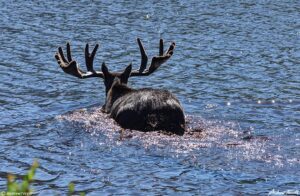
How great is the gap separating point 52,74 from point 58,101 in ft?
13.4

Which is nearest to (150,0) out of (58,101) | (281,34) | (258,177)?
(281,34)

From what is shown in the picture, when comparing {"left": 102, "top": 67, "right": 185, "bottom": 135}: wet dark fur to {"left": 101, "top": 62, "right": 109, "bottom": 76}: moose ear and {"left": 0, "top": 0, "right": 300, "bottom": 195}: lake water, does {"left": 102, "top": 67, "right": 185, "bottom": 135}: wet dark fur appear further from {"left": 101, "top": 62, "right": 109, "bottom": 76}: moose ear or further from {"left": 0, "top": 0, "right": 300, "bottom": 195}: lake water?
{"left": 101, "top": 62, "right": 109, "bottom": 76}: moose ear

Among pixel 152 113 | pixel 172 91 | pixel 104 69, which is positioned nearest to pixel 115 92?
pixel 104 69

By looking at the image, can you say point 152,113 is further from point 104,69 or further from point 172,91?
point 172,91

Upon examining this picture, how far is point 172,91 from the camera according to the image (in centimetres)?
2023

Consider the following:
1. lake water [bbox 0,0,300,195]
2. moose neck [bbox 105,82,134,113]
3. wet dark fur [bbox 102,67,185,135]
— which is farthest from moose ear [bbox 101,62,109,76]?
wet dark fur [bbox 102,67,185,135]

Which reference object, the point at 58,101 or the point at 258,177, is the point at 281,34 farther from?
the point at 258,177

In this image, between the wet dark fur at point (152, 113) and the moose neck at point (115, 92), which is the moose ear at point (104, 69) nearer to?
the moose neck at point (115, 92)

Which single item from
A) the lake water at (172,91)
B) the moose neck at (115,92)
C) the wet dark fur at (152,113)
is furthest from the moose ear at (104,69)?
the wet dark fur at (152,113)

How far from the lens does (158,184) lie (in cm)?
1105

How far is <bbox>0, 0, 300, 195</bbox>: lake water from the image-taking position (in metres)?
11.4

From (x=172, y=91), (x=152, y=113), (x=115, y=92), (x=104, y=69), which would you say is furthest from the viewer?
(x=172, y=91)

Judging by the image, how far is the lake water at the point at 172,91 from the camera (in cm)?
1141

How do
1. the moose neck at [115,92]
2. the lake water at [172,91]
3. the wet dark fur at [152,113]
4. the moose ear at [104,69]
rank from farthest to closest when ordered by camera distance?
the moose ear at [104,69], the moose neck at [115,92], the wet dark fur at [152,113], the lake water at [172,91]
